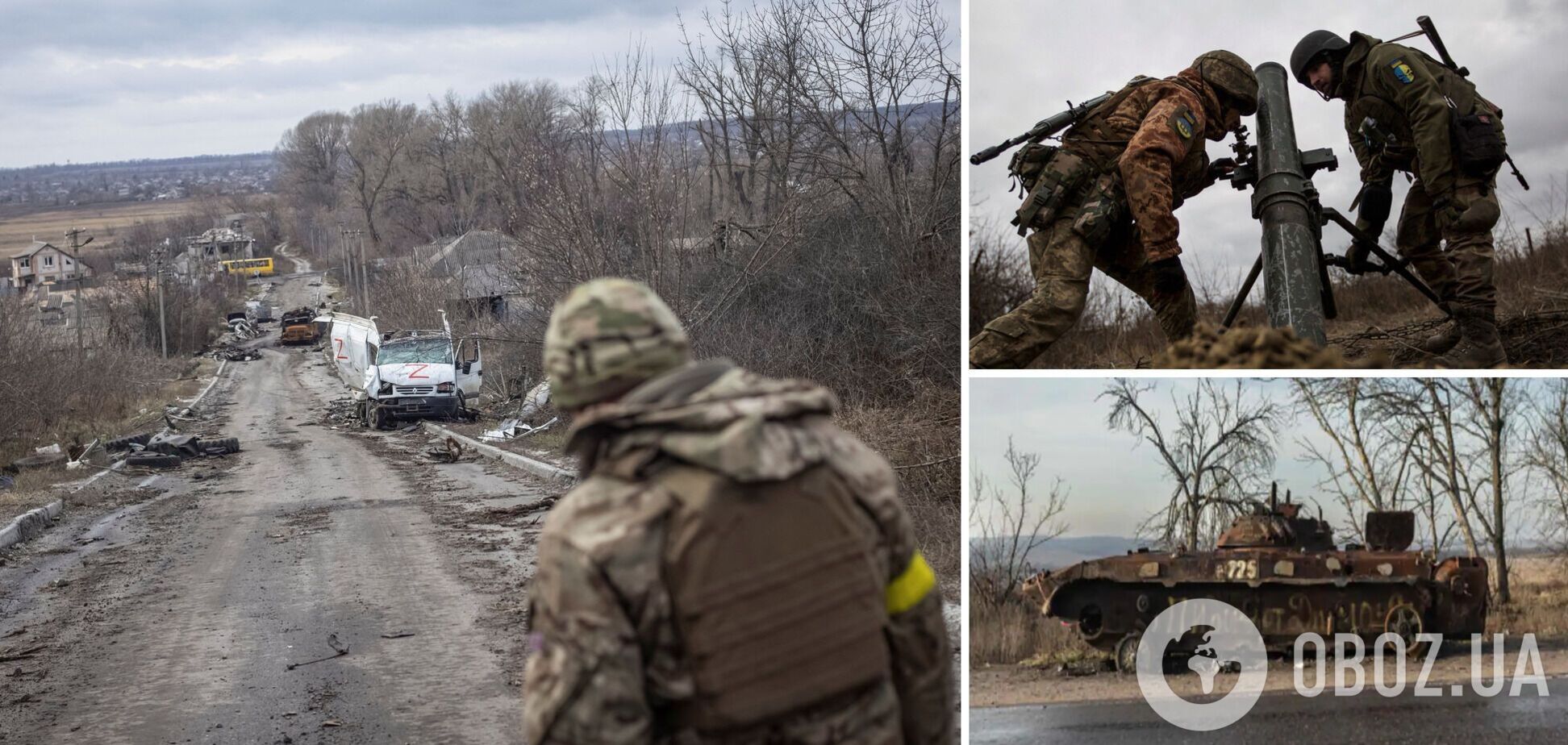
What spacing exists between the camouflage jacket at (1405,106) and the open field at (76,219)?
4974 inches

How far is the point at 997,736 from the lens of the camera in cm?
427

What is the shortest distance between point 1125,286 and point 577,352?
294 centimetres

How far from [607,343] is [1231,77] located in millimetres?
2980

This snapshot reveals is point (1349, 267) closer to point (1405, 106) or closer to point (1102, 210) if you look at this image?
point (1405, 106)

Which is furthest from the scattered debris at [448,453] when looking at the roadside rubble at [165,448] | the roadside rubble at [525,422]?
the roadside rubble at [165,448]

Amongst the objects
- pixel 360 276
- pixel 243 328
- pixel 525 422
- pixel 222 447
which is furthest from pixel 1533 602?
pixel 360 276

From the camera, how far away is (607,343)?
7.52ft

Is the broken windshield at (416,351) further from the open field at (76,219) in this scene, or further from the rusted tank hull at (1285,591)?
the open field at (76,219)

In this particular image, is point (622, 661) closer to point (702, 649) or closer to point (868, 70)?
point (702, 649)

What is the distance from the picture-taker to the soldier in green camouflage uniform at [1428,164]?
4.04 m

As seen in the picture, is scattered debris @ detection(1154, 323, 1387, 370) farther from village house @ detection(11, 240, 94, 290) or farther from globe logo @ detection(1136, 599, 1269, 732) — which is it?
village house @ detection(11, 240, 94, 290)

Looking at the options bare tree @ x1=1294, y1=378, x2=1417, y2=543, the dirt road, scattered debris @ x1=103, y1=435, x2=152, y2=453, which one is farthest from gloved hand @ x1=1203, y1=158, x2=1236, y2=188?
scattered debris @ x1=103, y1=435, x2=152, y2=453

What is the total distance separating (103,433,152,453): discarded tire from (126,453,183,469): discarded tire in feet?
6.33

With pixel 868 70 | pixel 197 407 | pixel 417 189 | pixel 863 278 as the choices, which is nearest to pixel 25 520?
pixel 863 278
